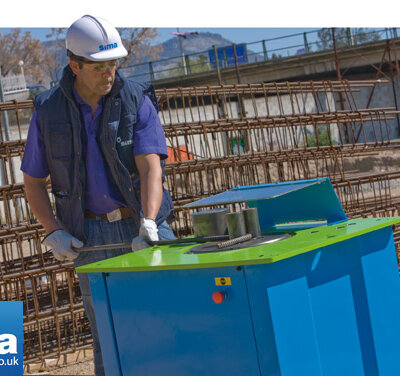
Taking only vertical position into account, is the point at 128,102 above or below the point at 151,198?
above

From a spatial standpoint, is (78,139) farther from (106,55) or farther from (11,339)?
(11,339)

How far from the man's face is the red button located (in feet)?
4.68

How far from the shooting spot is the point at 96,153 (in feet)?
11.8

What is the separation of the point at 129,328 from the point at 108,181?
1072 millimetres

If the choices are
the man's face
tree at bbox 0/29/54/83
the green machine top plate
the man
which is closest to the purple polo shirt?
the man

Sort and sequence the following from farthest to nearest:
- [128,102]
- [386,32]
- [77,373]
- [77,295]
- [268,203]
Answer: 1. [386,32]
2. [77,295]
3. [77,373]
4. [128,102]
5. [268,203]

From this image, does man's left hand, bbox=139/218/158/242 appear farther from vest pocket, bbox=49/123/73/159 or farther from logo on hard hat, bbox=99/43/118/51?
logo on hard hat, bbox=99/43/118/51

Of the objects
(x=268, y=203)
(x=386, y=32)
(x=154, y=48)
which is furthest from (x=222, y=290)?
(x=154, y=48)

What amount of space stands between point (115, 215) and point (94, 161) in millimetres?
302

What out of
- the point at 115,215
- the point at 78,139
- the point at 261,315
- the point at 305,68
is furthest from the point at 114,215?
the point at 305,68

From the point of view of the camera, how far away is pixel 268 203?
3344 mm

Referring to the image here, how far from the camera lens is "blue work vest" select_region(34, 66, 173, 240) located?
3.54 metres

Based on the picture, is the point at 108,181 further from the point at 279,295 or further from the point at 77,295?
the point at 77,295
